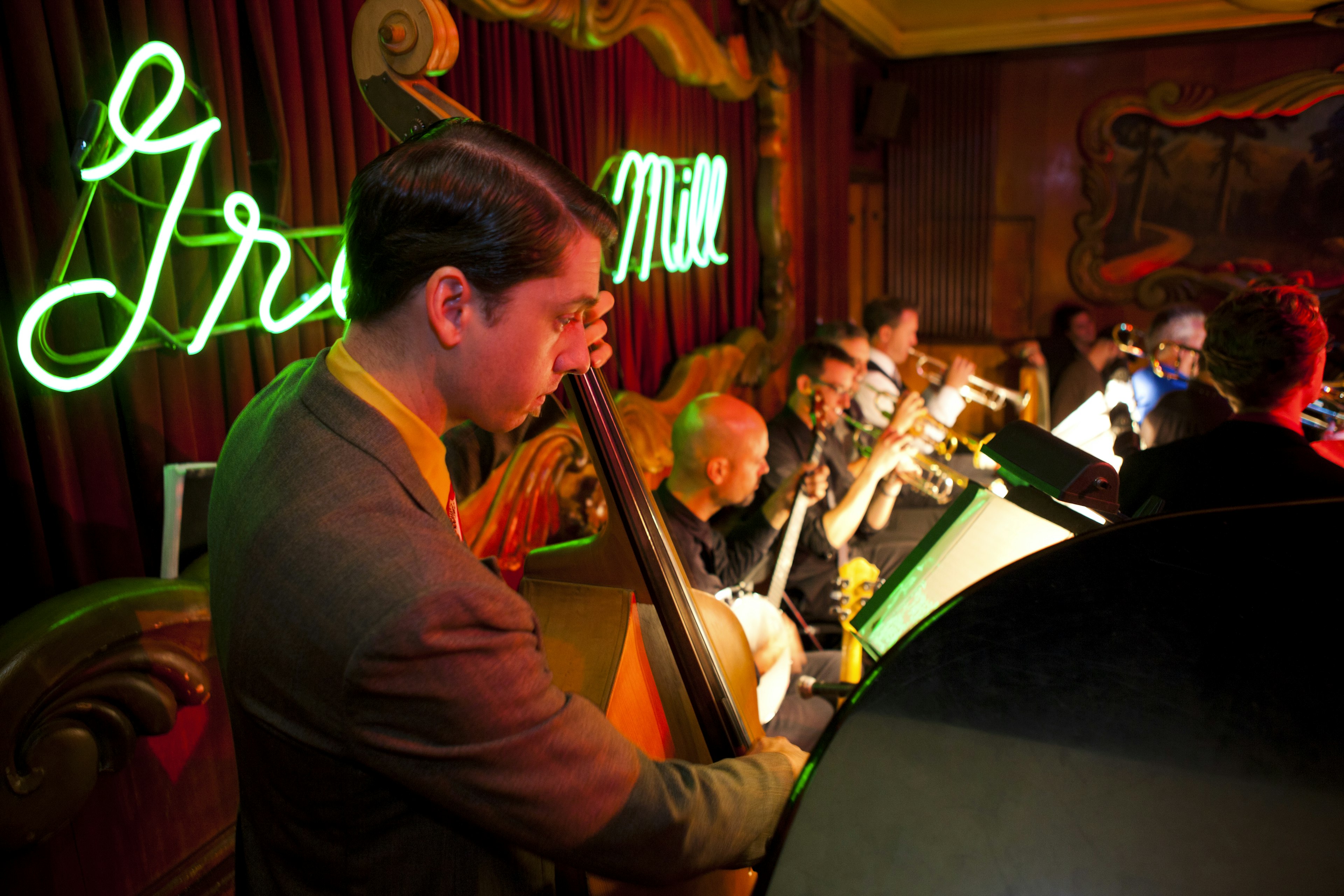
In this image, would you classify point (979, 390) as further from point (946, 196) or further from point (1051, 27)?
point (1051, 27)

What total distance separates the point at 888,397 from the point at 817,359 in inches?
39.9

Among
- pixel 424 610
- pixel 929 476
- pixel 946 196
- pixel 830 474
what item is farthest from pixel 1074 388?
pixel 424 610

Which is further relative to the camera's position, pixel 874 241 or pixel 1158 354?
pixel 874 241

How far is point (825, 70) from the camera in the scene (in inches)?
237

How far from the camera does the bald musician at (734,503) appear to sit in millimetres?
2631

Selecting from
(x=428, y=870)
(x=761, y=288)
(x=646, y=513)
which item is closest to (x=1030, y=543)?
(x=646, y=513)

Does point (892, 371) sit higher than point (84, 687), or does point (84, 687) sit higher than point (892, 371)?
point (84, 687)

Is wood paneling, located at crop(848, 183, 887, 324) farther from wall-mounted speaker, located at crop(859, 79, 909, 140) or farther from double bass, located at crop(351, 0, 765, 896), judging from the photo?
double bass, located at crop(351, 0, 765, 896)

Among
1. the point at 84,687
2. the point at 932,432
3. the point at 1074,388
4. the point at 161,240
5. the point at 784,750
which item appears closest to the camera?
the point at 784,750

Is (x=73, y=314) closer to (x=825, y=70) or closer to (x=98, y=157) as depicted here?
(x=98, y=157)

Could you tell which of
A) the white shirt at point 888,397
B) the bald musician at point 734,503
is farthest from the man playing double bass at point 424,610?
the white shirt at point 888,397

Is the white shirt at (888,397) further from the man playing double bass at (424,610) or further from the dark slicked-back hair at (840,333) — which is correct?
the man playing double bass at (424,610)

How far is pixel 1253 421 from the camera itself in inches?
77.7

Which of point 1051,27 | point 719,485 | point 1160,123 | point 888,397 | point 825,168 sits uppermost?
point 1051,27
